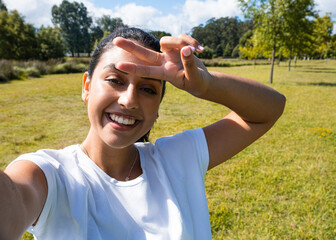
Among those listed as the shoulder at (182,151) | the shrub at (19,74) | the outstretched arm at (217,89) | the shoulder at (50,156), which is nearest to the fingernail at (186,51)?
the outstretched arm at (217,89)

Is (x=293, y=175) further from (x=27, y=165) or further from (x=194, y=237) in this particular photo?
(x=27, y=165)

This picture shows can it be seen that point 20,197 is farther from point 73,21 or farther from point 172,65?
point 73,21

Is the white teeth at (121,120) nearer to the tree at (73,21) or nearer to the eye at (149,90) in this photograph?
the eye at (149,90)

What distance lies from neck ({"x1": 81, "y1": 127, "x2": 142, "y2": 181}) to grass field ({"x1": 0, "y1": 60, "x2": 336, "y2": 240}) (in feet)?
5.24

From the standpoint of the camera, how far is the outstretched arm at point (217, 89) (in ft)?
3.61

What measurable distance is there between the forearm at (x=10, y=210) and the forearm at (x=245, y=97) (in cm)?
95

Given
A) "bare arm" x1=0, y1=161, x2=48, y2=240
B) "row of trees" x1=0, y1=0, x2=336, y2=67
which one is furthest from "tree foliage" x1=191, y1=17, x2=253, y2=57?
"bare arm" x1=0, y1=161, x2=48, y2=240

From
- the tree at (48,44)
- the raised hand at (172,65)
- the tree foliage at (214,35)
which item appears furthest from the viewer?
the tree at (48,44)

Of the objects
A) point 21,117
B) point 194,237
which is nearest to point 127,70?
point 194,237

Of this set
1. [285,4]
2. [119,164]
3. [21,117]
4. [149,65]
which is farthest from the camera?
[285,4]

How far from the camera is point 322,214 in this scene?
287 centimetres

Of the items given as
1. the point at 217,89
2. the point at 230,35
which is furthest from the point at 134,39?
the point at 230,35

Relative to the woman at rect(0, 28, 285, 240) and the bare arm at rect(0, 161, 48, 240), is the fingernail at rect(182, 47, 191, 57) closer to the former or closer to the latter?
the woman at rect(0, 28, 285, 240)

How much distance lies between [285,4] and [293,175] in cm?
1188
